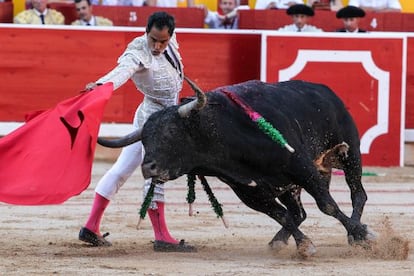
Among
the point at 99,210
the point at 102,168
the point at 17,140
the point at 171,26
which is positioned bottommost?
the point at 102,168

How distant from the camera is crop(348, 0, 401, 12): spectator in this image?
1159 centimetres

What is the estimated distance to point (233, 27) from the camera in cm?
1103

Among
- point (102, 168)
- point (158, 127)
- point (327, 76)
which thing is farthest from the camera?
point (327, 76)

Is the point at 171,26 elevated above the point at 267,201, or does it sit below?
above

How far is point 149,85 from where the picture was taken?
609 cm

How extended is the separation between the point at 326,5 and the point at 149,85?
18.6ft

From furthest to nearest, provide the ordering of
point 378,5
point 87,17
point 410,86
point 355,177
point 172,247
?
point 378,5 < point 410,86 < point 87,17 < point 355,177 < point 172,247

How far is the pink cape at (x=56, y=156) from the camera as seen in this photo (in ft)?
19.1

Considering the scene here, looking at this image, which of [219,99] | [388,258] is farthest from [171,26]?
[388,258]

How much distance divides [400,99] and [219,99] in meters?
5.27

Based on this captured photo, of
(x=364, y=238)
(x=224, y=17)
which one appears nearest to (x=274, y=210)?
(x=364, y=238)

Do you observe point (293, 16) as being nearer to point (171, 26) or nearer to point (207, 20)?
point (207, 20)

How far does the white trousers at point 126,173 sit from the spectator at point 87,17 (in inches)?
168

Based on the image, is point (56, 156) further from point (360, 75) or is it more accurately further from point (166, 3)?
point (166, 3)
